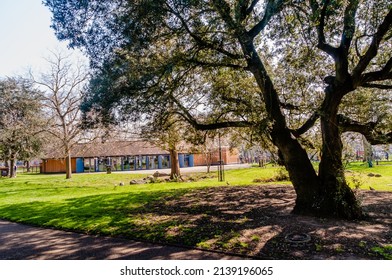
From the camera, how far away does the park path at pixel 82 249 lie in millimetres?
5973

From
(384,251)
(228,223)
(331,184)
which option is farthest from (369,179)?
(384,251)

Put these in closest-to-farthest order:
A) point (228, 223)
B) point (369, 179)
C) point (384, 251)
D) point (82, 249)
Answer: point (384, 251) < point (82, 249) < point (228, 223) < point (369, 179)

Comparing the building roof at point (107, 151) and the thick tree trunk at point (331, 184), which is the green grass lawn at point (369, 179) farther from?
the building roof at point (107, 151)

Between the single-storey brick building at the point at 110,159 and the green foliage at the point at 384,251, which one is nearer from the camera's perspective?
the green foliage at the point at 384,251

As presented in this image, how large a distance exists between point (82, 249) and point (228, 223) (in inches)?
154

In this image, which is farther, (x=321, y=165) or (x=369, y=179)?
(x=369, y=179)

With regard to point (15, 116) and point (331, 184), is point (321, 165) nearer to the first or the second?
point (331, 184)

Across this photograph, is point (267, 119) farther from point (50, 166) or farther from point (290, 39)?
point (50, 166)

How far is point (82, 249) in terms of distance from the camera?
666 centimetres

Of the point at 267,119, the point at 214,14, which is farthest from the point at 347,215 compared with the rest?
the point at 214,14

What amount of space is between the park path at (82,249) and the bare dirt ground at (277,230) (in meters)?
0.55

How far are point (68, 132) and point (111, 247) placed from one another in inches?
1074

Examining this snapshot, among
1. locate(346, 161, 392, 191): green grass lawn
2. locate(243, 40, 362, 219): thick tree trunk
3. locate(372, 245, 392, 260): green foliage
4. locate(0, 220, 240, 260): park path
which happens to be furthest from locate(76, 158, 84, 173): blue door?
locate(372, 245, 392, 260): green foliage

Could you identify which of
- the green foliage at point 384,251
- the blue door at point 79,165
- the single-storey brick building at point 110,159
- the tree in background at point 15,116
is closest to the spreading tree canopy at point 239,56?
the green foliage at point 384,251
